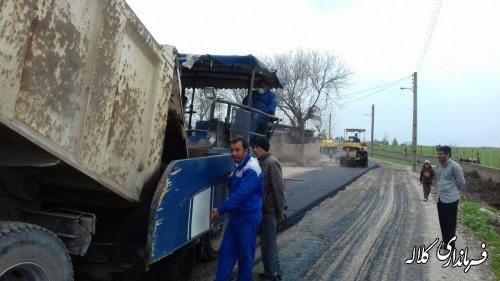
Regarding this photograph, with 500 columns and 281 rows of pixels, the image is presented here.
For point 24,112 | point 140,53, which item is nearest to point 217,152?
point 140,53

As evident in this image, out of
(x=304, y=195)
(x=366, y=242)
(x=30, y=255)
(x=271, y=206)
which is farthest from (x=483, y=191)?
(x=30, y=255)

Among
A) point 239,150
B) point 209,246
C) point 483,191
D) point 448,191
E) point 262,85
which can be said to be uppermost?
point 262,85

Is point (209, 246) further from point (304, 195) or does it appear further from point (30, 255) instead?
point (304, 195)

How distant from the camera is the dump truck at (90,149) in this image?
2016mm

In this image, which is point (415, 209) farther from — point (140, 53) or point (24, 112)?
point (24, 112)

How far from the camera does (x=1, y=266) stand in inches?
76.2

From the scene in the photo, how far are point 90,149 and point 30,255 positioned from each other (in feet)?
2.22

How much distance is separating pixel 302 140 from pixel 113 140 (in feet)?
100

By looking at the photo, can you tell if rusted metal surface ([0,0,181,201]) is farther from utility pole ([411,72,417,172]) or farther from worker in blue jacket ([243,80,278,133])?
utility pole ([411,72,417,172])

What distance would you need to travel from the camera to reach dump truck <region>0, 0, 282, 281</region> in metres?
2.02

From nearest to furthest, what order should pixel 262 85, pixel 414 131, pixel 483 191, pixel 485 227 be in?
pixel 262 85
pixel 485 227
pixel 483 191
pixel 414 131

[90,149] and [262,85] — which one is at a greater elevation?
[262,85]

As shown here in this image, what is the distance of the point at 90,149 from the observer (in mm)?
2500

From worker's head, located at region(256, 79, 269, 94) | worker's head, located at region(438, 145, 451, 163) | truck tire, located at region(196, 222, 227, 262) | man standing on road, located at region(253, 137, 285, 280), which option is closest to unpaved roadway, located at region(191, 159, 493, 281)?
truck tire, located at region(196, 222, 227, 262)
